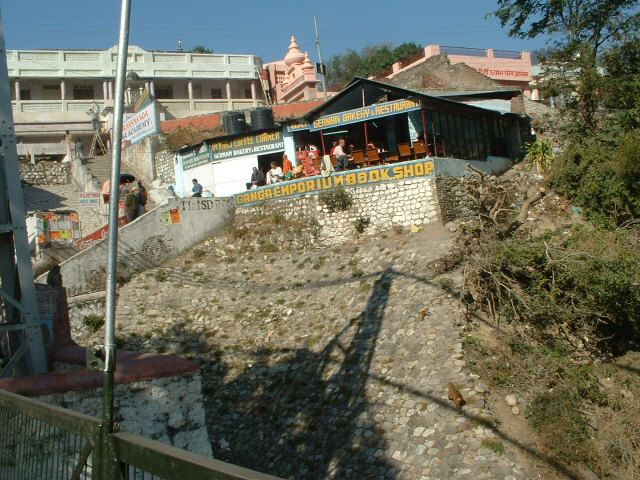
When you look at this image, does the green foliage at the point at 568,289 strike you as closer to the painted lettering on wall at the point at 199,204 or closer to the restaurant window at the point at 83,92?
the painted lettering on wall at the point at 199,204

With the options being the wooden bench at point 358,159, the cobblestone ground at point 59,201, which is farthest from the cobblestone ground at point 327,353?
the cobblestone ground at point 59,201

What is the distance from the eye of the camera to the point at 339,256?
18.2 meters

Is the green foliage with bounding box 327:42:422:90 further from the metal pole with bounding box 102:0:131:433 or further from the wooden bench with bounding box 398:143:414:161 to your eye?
the metal pole with bounding box 102:0:131:433

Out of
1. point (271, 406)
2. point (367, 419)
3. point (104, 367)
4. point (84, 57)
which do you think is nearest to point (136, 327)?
point (271, 406)

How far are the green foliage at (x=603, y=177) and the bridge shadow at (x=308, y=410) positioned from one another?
650 centimetres

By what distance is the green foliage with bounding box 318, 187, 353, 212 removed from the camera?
19969 mm

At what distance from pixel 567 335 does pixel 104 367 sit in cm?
1055

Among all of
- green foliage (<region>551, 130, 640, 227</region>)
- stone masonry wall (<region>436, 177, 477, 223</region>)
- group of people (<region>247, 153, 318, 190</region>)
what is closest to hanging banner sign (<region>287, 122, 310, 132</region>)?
group of people (<region>247, 153, 318, 190</region>)

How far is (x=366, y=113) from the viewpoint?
70.1 feet

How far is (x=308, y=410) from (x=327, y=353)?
1591 millimetres

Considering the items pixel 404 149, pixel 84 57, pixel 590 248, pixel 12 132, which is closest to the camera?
pixel 12 132

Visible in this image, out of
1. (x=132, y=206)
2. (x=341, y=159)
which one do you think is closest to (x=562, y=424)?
(x=341, y=159)

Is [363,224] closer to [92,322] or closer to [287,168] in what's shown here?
[287,168]

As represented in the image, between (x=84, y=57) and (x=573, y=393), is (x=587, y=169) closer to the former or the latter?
(x=573, y=393)
